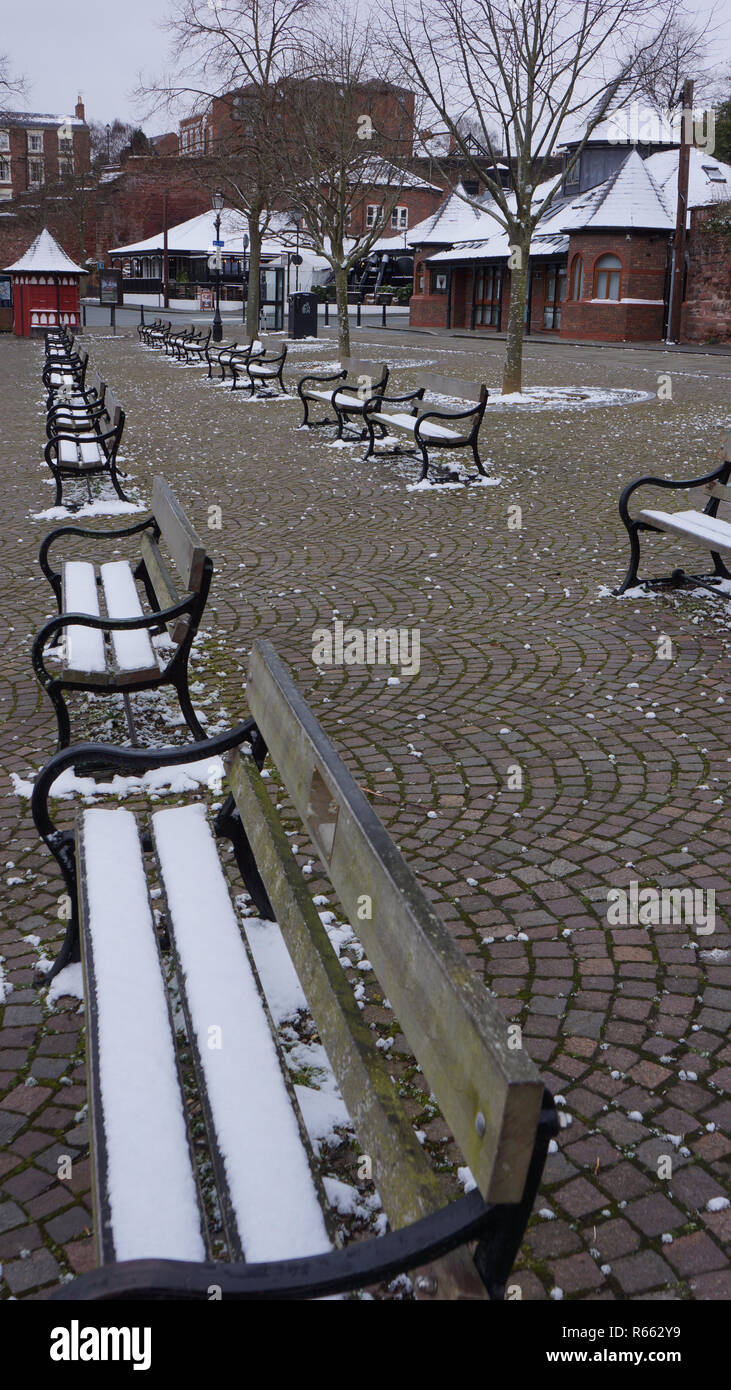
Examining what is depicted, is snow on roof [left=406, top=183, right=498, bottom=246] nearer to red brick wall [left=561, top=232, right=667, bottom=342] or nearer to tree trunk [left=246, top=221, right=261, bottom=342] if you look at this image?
red brick wall [left=561, top=232, right=667, bottom=342]

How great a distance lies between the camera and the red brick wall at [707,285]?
111ft

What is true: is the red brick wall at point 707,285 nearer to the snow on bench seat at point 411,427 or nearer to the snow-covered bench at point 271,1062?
the snow on bench seat at point 411,427

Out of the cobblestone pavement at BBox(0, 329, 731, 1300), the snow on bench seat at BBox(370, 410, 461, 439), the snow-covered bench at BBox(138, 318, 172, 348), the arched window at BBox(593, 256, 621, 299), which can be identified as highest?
the arched window at BBox(593, 256, 621, 299)

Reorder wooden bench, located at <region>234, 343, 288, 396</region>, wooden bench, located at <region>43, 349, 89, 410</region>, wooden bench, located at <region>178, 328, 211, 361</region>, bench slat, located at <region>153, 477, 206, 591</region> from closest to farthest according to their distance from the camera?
bench slat, located at <region>153, 477, 206, 591</region>, wooden bench, located at <region>43, 349, 89, 410</region>, wooden bench, located at <region>234, 343, 288, 396</region>, wooden bench, located at <region>178, 328, 211, 361</region>

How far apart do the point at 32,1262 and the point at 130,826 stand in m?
1.15

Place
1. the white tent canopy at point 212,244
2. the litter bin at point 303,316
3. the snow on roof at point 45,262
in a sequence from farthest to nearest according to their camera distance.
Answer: the white tent canopy at point 212,244 < the snow on roof at point 45,262 < the litter bin at point 303,316

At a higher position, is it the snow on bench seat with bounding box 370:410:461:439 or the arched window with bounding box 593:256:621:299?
the arched window with bounding box 593:256:621:299

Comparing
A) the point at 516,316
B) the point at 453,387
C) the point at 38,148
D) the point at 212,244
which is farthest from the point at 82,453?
the point at 38,148

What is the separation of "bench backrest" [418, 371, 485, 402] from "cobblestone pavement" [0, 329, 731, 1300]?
889 millimetres

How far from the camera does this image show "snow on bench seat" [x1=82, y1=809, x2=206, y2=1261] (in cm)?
187

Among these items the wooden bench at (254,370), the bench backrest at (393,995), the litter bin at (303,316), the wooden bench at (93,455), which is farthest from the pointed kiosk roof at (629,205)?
the bench backrest at (393,995)

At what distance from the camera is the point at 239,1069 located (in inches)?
86.1

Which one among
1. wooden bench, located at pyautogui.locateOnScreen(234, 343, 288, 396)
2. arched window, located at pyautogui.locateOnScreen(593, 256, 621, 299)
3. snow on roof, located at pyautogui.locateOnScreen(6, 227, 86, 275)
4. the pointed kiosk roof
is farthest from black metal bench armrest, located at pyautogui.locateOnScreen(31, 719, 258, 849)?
snow on roof, located at pyautogui.locateOnScreen(6, 227, 86, 275)
